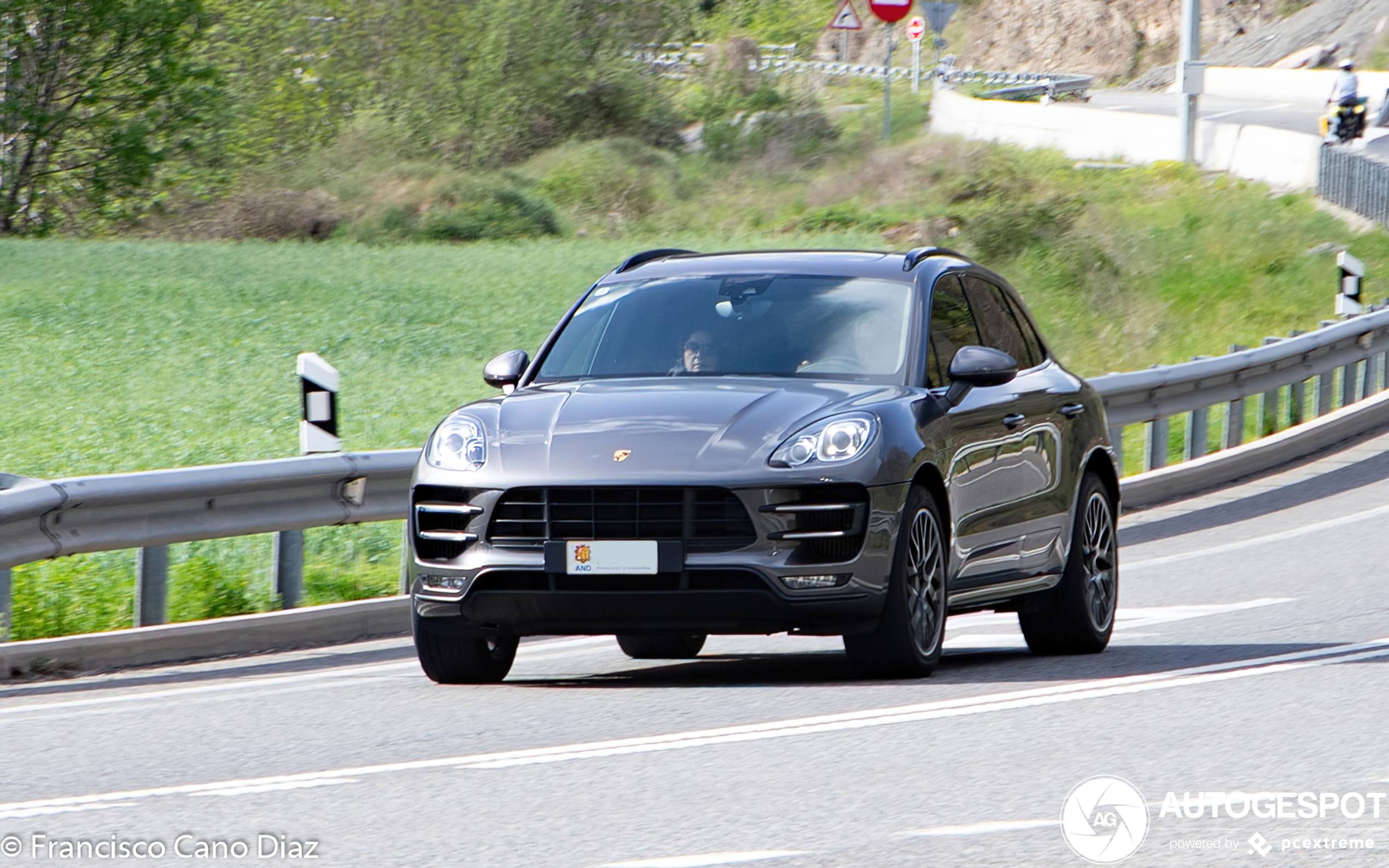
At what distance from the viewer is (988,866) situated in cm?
477

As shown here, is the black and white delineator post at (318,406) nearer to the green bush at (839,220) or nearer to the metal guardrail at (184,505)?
the metal guardrail at (184,505)

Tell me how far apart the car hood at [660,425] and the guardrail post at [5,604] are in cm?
245

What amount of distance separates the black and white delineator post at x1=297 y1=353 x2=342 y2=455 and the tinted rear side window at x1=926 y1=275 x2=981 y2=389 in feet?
11.7

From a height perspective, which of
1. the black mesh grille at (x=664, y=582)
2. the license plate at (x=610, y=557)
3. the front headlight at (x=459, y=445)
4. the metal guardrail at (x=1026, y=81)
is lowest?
the metal guardrail at (x=1026, y=81)

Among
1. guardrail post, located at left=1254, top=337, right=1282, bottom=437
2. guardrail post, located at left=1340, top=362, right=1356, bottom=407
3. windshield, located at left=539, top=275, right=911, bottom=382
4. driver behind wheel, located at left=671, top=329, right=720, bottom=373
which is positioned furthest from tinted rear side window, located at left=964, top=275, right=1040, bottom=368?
guardrail post, located at left=1340, top=362, right=1356, bottom=407

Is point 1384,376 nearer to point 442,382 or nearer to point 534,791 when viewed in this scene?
point 442,382

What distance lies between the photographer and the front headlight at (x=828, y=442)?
7262mm

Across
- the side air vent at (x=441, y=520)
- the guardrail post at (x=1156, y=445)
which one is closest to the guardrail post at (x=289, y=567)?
the side air vent at (x=441, y=520)

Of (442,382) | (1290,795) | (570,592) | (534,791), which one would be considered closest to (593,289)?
(570,592)

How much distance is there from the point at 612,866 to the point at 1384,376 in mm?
18917

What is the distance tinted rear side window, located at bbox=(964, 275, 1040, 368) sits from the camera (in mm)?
A: 8930

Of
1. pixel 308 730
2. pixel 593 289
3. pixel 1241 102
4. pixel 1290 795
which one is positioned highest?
pixel 593 289

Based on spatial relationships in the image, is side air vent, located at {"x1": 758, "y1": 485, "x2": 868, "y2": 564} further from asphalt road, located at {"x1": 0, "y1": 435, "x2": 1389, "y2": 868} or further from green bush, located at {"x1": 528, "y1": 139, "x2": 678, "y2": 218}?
green bush, located at {"x1": 528, "y1": 139, "x2": 678, "y2": 218}

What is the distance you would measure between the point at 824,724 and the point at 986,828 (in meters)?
1.61
